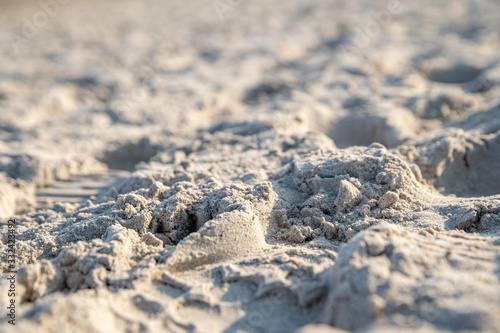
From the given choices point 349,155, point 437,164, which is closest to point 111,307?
point 349,155

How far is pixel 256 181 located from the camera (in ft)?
7.67

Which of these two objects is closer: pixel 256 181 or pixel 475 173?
pixel 256 181

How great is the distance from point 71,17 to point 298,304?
7.97m

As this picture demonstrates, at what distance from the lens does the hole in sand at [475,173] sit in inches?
98.9

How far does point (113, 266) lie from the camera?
1.69m

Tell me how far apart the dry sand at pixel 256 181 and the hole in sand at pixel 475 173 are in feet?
0.04

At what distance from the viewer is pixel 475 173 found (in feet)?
8.57

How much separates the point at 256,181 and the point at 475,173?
5.07 feet

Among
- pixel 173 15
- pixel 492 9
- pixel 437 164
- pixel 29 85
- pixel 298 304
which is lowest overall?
pixel 298 304

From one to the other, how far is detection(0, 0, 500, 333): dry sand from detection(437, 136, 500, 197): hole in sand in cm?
1

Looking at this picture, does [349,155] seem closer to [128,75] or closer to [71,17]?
[128,75]

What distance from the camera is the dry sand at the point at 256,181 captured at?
4.79ft

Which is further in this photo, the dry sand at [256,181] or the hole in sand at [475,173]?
the hole in sand at [475,173]

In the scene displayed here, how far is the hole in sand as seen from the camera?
251 centimetres
